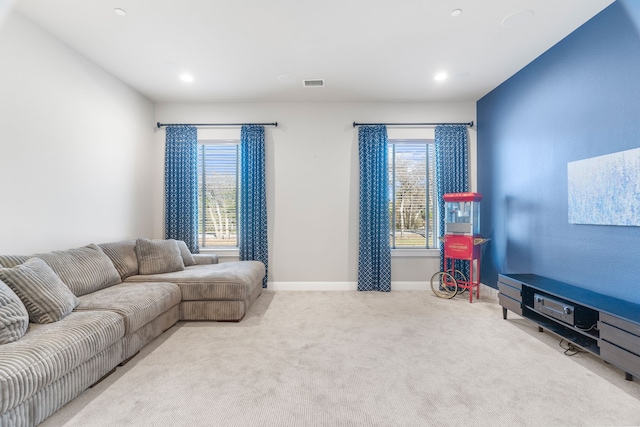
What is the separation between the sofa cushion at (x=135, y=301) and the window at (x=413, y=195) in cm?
324

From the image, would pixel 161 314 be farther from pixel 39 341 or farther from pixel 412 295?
pixel 412 295

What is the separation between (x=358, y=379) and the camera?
2082 millimetres

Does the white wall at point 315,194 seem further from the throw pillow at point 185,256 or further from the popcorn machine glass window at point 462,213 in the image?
the throw pillow at point 185,256

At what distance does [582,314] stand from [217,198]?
4.55 m

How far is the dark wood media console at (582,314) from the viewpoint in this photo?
75.4 inches

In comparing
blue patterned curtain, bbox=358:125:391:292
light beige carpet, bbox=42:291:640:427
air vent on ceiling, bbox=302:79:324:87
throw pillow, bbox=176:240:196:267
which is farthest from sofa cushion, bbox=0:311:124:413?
air vent on ceiling, bbox=302:79:324:87

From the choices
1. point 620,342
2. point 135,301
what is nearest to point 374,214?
point 620,342

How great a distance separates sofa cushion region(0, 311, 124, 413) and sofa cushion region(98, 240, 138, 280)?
46.0 inches

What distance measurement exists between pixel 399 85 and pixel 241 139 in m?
2.42

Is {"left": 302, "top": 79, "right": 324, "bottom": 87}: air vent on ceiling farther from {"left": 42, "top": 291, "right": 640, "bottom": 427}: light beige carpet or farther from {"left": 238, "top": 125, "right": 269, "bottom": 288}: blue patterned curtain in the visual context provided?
{"left": 42, "top": 291, "right": 640, "bottom": 427}: light beige carpet

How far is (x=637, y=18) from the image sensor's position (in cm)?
222

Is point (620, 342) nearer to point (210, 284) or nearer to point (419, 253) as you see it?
point (419, 253)

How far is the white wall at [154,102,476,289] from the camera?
4555 millimetres

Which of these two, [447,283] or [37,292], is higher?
[37,292]
